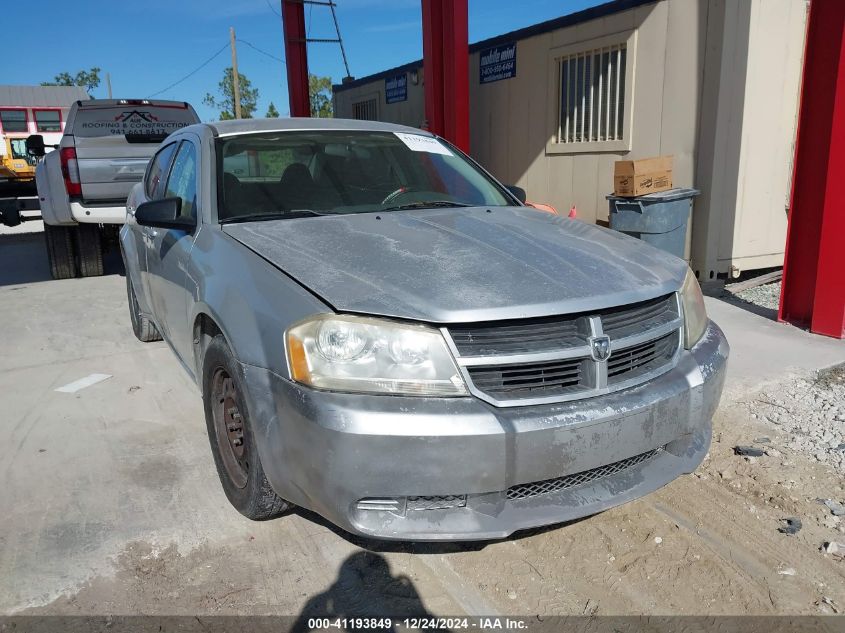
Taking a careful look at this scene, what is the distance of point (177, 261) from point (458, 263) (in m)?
1.59

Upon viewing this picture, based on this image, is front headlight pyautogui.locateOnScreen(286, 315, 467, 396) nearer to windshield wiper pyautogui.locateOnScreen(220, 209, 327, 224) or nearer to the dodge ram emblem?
the dodge ram emblem

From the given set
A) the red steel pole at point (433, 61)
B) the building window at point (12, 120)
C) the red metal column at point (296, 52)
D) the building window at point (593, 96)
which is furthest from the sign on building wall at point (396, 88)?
the building window at point (12, 120)

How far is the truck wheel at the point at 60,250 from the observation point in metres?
8.32

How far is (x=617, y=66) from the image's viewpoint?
26.9 ft

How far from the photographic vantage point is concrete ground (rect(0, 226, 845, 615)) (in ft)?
7.93

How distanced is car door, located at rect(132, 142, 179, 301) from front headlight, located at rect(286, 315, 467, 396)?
232 cm

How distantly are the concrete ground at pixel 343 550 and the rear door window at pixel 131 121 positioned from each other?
504cm

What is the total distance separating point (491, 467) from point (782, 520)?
1.57m

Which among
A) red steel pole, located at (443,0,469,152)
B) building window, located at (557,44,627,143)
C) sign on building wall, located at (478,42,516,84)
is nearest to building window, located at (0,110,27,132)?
sign on building wall, located at (478,42,516,84)

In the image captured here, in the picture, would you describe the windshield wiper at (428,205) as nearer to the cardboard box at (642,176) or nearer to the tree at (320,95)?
the cardboard box at (642,176)

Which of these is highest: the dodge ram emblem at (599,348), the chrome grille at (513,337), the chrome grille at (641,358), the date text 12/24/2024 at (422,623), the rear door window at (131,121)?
the rear door window at (131,121)

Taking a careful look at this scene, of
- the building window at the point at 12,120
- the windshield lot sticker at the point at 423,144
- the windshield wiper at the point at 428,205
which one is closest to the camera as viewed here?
the windshield wiper at the point at 428,205

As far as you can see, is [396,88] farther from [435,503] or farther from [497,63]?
[435,503]

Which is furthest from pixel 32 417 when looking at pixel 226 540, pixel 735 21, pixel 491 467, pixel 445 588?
pixel 735 21
